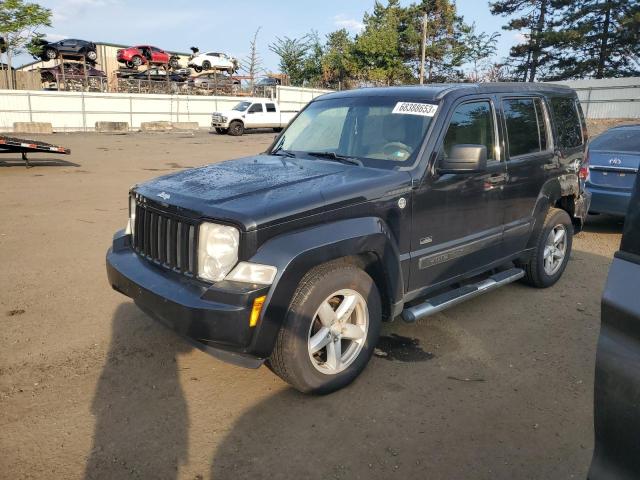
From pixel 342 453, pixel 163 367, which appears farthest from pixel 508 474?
pixel 163 367

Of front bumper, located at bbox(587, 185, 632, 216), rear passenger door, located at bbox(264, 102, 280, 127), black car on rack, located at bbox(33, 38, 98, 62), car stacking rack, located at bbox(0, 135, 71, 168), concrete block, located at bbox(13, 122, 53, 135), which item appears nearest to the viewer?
front bumper, located at bbox(587, 185, 632, 216)

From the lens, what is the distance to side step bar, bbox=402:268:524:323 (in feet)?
11.8

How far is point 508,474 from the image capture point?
8.42 ft

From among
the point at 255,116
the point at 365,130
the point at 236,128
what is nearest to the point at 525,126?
the point at 365,130

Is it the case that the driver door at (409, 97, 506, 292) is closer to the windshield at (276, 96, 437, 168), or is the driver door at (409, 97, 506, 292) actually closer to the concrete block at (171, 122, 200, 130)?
the windshield at (276, 96, 437, 168)

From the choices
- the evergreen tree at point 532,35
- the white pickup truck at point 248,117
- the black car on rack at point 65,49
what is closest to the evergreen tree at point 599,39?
the evergreen tree at point 532,35

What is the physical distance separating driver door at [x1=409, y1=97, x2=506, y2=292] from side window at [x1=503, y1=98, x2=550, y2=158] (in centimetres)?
24

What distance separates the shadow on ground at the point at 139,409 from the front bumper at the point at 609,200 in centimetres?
632

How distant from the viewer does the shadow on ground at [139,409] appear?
103 inches

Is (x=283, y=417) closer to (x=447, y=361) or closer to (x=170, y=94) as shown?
(x=447, y=361)

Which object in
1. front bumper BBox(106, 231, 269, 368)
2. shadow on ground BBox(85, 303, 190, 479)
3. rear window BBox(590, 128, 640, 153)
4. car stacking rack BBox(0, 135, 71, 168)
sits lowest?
shadow on ground BBox(85, 303, 190, 479)

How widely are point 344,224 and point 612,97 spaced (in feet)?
110

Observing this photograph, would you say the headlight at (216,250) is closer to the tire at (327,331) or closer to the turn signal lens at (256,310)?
the turn signal lens at (256,310)

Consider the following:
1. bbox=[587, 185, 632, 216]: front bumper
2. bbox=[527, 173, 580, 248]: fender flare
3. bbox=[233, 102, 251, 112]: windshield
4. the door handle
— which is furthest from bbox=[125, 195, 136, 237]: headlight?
bbox=[233, 102, 251, 112]: windshield
